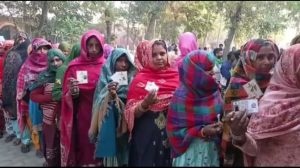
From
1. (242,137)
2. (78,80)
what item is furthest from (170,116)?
(78,80)

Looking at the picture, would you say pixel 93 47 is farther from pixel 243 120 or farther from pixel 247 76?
pixel 243 120

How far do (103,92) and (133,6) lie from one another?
2038 centimetres

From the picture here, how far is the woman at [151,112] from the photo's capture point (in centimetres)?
332

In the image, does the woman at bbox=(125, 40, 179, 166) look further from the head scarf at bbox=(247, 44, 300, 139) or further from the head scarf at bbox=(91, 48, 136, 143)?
the head scarf at bbox=(247, 44, 300, 139)

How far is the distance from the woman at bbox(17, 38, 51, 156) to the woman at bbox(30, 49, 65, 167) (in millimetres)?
615

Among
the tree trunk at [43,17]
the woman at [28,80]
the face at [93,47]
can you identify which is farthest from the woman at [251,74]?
the tree trunk at [43,17]

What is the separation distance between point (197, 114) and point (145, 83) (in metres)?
0.76

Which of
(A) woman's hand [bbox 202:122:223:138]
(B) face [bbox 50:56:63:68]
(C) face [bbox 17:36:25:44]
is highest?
(C) face [bbox 17:36:25:44]

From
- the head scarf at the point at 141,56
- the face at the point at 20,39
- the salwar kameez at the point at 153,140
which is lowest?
the salwar kameez at the point at 153,140

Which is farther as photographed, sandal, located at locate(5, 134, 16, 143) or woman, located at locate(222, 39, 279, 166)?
sandal, located at locate(5, 134, 16, 143)

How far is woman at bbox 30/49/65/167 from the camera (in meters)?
4.68

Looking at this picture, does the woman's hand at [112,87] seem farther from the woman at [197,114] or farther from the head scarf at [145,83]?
the woman at [197,114]

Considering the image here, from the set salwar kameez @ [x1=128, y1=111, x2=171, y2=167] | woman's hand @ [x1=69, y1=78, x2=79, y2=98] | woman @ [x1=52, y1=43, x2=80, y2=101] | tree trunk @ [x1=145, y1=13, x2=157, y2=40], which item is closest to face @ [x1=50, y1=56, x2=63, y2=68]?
woman @ [x1=52, y1=43, x2=80, y2=101]

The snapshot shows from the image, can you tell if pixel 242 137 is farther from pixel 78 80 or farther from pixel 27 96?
pixel 27 96
